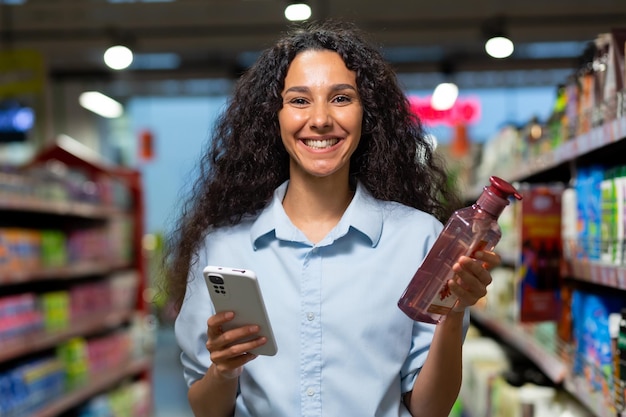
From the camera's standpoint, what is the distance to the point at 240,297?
1618 millimetres

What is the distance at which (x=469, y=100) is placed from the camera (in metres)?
11.9

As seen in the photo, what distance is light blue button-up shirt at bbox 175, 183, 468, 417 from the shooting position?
5.89ft

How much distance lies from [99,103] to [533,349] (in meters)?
10.3

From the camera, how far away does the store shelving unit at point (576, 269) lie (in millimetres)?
2191

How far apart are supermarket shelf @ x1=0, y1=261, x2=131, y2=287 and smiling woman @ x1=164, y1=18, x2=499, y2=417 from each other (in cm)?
285

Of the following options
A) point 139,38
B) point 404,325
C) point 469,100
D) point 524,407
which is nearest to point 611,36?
point 404,325

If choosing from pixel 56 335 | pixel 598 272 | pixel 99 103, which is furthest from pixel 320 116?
pixel 99 103

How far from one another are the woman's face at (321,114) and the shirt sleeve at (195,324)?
359 millimetres

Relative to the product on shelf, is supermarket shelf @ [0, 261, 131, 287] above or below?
below

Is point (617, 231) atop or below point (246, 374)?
atop

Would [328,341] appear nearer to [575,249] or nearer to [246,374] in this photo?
[246,374]

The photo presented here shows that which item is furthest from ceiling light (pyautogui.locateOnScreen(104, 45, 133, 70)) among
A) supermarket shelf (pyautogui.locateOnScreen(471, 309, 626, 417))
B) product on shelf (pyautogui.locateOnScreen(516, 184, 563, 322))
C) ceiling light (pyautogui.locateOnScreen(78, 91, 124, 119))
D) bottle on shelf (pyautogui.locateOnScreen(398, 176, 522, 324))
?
bottle on shelf (pyautogui.locateOnScreen(398, 176, 522, 324))

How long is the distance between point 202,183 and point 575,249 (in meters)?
1.27

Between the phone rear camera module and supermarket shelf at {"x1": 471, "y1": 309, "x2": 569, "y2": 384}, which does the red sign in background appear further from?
the phone rear camera module
